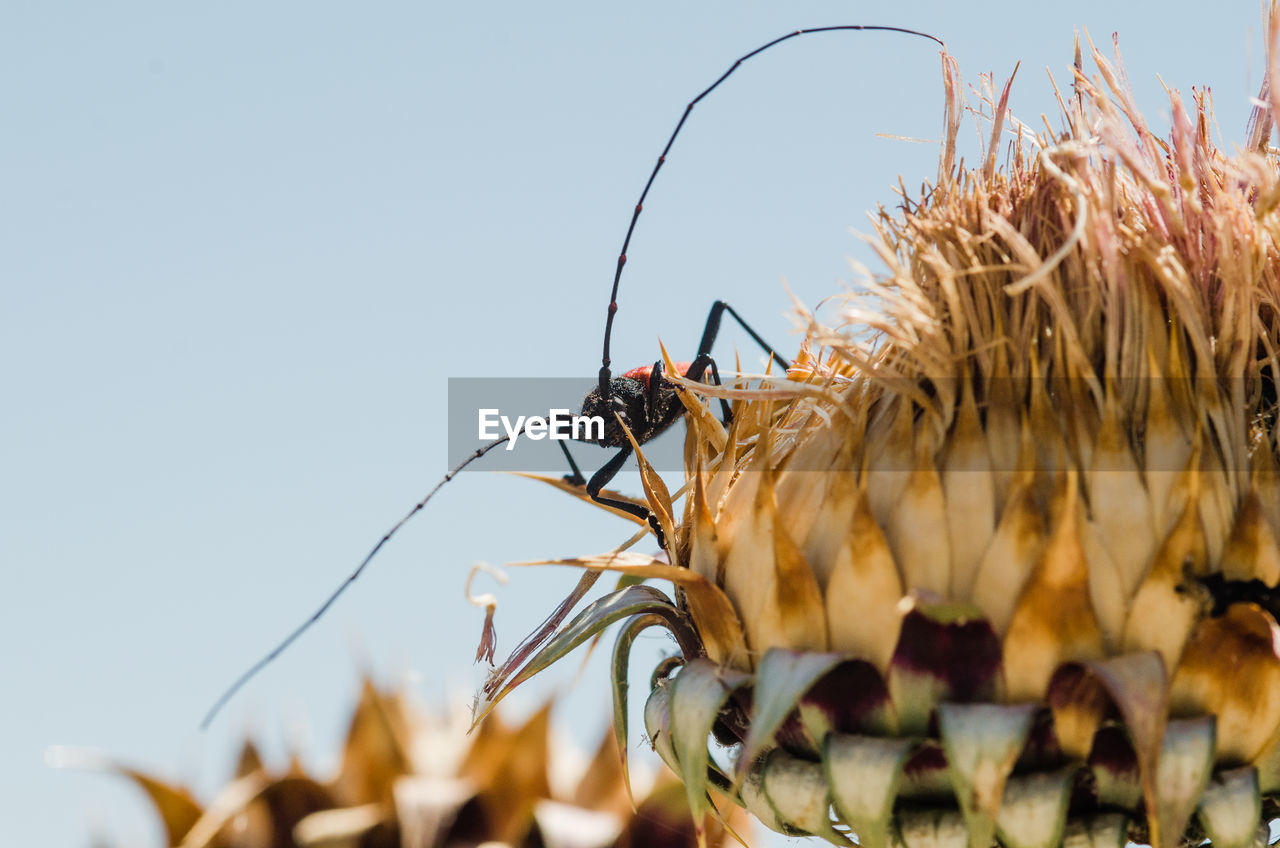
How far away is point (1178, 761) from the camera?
2.04 meters

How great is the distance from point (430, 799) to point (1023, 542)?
260 centimetres

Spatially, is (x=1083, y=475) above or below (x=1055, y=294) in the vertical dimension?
below

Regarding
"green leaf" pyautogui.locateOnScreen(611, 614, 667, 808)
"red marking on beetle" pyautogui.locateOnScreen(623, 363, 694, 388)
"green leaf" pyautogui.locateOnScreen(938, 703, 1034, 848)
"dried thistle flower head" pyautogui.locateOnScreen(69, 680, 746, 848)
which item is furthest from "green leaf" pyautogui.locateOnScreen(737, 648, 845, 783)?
"red marking on beetle" pyautogui.locateOnScreen(623, 363, 694, 388)

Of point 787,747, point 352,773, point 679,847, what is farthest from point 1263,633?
point 352,773

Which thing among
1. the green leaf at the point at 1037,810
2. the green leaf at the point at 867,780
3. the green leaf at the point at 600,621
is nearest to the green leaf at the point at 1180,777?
the green leaf at the point at 1037,810

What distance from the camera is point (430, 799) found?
416cm

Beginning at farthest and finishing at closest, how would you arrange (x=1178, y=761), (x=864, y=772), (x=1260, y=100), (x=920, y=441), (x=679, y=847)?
1. (x=679, y=847)
2. (x=1260, y=100)
3. (x=920, y=441)
4. (x=864, y=772)
5. (x=1178, y=761)

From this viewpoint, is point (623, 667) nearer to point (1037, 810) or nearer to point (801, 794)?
point (801, 794)

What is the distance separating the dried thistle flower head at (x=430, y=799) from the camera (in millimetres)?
4121

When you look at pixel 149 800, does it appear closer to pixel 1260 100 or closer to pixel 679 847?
pixel 679 847

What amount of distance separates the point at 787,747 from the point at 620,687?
48cm

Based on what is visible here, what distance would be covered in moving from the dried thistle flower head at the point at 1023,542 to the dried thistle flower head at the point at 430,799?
5.27 feet

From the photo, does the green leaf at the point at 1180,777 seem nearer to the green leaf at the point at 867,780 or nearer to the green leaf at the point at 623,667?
the green leaf at the point at 867,780

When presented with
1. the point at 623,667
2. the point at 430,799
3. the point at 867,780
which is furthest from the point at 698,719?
the point at 430,799
